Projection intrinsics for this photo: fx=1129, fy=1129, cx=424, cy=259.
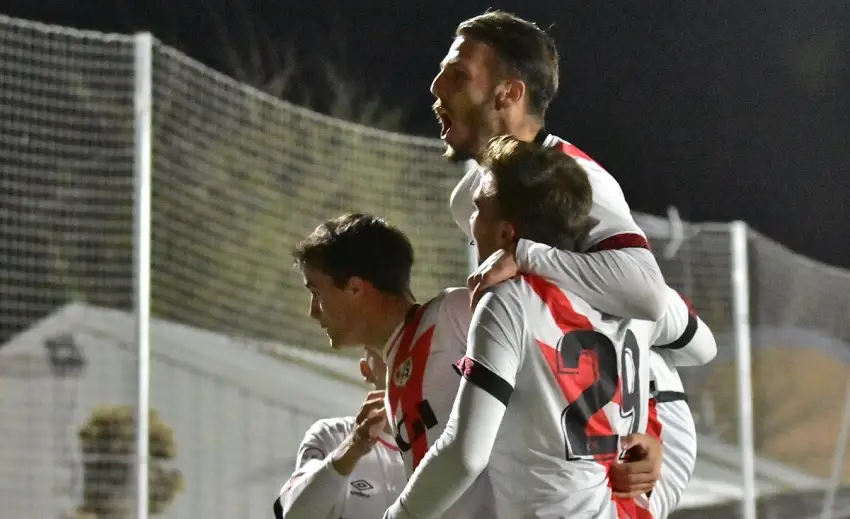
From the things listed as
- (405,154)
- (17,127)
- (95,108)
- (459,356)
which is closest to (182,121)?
(95,108)

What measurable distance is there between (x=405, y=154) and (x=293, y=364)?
1.00 m

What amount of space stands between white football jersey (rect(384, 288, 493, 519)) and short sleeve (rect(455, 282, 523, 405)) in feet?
0.59

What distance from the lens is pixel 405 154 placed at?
438 centimetres

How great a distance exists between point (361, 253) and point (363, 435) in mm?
312

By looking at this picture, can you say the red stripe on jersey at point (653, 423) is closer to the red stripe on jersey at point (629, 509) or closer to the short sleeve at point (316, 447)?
the red stripe on jersey at point (629, 509)

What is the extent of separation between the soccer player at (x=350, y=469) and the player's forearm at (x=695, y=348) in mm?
523

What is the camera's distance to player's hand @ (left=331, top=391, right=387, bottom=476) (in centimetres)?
189

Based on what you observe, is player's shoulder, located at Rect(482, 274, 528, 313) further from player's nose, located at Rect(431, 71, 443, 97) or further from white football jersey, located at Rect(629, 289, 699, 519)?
player's nose, located at Rect(431, 71, 443, 97)

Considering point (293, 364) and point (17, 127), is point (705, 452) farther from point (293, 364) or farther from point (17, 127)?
point (17, 127)

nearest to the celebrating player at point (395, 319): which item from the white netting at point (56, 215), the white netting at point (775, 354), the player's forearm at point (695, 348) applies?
the player's forearm at point (695, 348)

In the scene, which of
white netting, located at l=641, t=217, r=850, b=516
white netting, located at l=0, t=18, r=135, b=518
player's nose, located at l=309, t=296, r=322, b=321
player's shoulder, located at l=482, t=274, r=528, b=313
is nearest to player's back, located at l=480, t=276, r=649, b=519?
player's shoulder, located at l=482, t=274, r=528, b=313

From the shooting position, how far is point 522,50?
1.95m

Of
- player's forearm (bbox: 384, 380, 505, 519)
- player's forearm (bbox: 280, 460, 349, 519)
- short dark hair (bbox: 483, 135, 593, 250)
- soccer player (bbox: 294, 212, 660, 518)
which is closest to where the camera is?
player's forearm (bbox: 384, 380, 505, 519)

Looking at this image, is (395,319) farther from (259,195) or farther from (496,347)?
(259,195)
